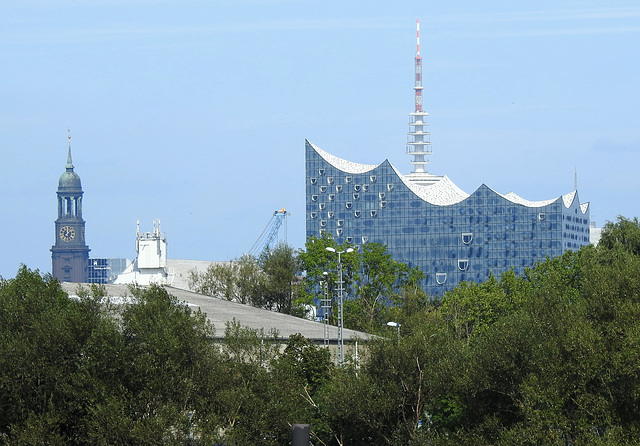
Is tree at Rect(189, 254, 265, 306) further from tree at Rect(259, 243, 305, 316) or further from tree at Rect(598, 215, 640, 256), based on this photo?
tree at Rect(598, 215, 640, 256)

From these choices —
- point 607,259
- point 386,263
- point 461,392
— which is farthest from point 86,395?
point 386,263

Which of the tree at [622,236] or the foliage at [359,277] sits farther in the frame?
the foliage at [359,277]

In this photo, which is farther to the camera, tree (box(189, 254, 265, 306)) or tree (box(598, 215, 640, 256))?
tree (box(189, 254, 265, 306))

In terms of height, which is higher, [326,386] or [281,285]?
[281,285]

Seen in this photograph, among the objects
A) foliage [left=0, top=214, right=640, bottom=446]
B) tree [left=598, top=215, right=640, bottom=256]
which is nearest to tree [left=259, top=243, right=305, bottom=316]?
tree [left=598, top=215, right=640, bottom=256]

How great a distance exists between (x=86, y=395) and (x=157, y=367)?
321cm

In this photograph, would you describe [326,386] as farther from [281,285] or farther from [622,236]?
[281,285]

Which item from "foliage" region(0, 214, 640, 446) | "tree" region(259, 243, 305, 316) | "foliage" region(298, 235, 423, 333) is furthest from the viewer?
"tree" region(259, 243, 305, 316)

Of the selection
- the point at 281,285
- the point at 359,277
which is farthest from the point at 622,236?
the point at 281,285

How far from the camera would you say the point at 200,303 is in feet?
320

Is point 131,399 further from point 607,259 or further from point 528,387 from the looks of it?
point 607,259

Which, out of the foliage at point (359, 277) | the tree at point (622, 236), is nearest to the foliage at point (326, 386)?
the tree at point (622, 236)

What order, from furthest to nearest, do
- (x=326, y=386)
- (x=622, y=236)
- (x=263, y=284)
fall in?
1. (x=263, y=284)
2. (x=622, y=236)
3. (x=326, y=386)

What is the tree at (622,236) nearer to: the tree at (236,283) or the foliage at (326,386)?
the foliage at (326,386)
